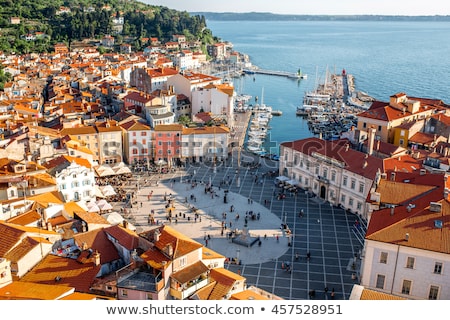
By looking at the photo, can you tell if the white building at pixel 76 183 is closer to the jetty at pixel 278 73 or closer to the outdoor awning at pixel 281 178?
the outdoor awning at pixel 281 178

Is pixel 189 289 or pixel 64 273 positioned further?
pixel 64 273

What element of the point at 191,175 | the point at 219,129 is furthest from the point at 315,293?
the point at 219,129

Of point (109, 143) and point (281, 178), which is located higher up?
point (109, 143)

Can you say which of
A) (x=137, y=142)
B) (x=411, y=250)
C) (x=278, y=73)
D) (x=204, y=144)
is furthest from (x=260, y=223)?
(x=278, y=73)

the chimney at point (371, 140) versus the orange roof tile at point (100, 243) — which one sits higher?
the chimney at point (371, 140)

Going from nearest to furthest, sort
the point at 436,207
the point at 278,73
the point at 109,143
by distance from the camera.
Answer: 1. the point at 436,207
2. the point at 109,143
3. the point at 278,73

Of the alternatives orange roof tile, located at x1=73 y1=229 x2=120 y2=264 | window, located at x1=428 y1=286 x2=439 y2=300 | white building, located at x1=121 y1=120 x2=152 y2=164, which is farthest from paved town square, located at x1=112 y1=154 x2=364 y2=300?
orange roof tile, located at x1=73 y1=229 x2=120 y2=264

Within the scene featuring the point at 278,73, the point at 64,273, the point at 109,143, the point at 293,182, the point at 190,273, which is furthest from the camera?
the point at 278,73

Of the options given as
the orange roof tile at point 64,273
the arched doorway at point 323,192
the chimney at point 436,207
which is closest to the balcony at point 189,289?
the orange roof tile at point 64,273

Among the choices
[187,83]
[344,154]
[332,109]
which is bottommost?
[332,109]

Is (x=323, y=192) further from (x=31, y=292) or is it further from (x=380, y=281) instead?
(x=31, y=292)

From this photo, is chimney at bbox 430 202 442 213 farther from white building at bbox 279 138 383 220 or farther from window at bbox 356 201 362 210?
window at bbox 356 201 362 210

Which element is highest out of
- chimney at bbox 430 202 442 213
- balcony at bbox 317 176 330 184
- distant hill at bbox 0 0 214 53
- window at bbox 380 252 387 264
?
distant hill at bbox 0 0 214 53
